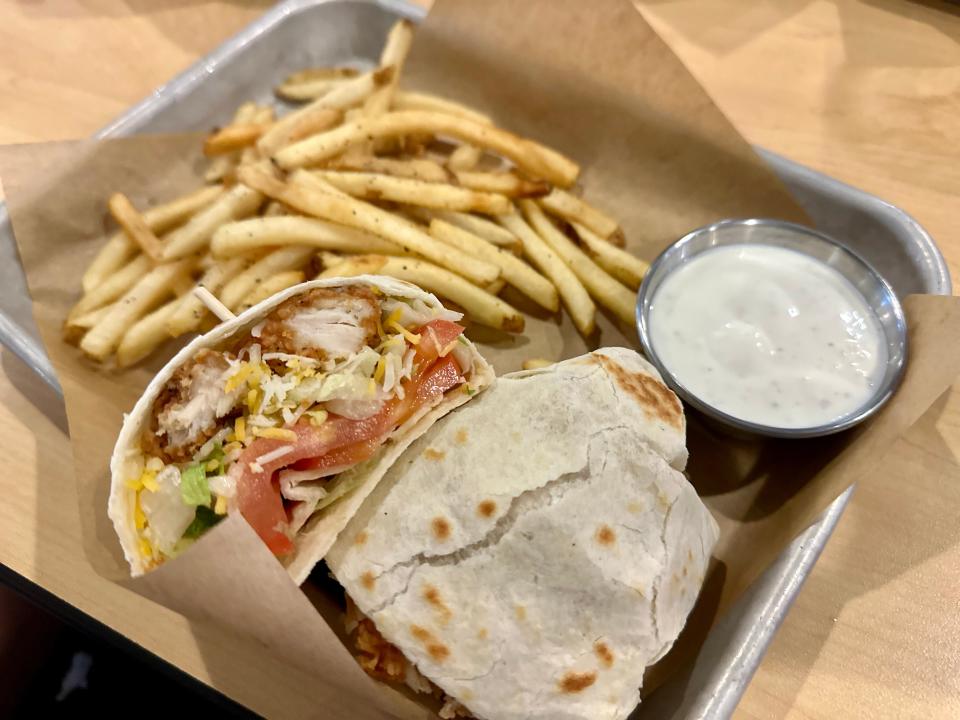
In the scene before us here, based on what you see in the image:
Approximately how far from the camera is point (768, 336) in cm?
220

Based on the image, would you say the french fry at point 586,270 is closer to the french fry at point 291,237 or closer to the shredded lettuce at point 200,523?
the french fry at point 291,237

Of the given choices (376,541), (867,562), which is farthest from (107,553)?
(867,562)

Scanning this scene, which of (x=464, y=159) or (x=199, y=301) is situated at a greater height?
(x=199, y=301)

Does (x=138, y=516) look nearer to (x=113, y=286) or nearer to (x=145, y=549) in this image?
(x=145, y=549)

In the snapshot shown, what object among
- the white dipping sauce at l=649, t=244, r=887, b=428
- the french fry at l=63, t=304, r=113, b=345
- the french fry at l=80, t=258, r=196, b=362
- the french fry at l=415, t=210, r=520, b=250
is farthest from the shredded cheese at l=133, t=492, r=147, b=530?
the white dipping sauce at l=649, t=244, r=887, b=428

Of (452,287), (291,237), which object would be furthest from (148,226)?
(452,287)

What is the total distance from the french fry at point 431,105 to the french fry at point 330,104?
9 cm

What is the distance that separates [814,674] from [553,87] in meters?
2.17

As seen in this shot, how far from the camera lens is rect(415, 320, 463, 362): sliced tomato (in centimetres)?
182

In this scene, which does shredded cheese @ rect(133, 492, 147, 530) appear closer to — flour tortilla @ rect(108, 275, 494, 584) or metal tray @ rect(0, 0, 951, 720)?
flour tortilla @ rect(108, 275, 494, 584)

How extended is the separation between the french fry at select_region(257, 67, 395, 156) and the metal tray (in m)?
0.49

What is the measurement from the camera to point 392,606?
162 cm

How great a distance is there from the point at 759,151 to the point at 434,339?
148 cm

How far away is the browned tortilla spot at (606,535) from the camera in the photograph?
158cm
